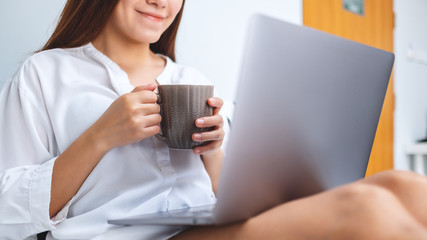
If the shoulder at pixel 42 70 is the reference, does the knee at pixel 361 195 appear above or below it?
below

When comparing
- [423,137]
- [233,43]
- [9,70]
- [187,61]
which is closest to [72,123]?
[9,70]

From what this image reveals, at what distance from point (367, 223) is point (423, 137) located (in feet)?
10.9

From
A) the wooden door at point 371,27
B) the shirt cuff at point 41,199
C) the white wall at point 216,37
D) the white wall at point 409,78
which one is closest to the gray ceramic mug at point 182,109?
the shirt cuff at point 41,199

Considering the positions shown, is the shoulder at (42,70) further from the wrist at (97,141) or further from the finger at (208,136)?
the finger at (208,136)

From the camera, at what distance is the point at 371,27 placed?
2.77m

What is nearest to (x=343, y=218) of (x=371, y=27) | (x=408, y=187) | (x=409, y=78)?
(x=408, y=187)

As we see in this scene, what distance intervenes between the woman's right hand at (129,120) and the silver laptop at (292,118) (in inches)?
6.4

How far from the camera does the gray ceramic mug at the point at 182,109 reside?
70cm

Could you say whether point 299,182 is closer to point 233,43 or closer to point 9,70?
point 9,70

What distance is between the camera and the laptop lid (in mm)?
505

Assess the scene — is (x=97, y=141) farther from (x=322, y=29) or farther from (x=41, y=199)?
(x=322, y=29)

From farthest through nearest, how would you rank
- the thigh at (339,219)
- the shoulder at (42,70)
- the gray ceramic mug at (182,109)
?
the shoulder at (42,70)
the gray ceramic mug at (182,109)
the thigh at (339,219)

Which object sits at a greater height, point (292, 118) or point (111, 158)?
point (292, 118)

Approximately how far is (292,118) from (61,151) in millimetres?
533
